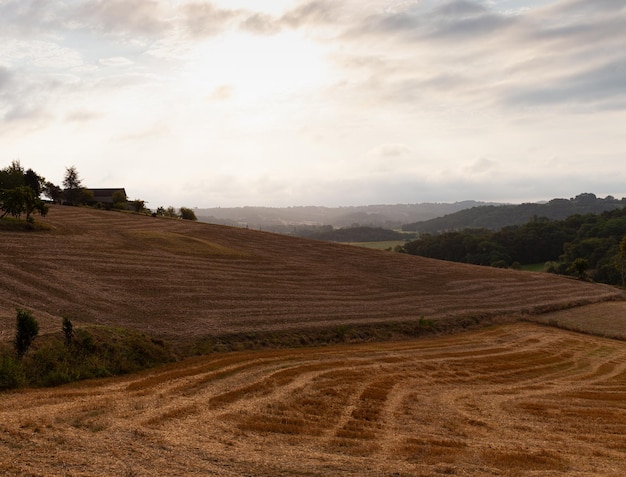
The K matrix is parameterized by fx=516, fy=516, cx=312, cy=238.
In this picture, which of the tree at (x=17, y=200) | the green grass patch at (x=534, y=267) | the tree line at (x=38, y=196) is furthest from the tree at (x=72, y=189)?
the green grass patch at (x=534, y=267)

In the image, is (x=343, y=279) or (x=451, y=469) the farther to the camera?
(x=343, y=279)

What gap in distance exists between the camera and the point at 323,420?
19.2 meters

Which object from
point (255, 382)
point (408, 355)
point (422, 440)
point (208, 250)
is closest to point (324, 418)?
point (422, 440)

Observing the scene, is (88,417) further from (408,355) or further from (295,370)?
(408,355)

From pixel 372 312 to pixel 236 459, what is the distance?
3226 cm

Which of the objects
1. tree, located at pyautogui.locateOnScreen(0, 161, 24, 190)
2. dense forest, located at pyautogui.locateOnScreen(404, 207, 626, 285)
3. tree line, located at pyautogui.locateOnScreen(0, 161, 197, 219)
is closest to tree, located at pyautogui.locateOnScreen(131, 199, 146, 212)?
tree line, located at pyautogui.locateOnScreen(0, 161, 197, 219)

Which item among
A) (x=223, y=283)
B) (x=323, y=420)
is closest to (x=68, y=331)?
(x=323, y=420)

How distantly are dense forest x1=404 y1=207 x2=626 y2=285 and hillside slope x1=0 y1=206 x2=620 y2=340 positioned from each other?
38278 millimetres

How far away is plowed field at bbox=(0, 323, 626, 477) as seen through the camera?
14055mm

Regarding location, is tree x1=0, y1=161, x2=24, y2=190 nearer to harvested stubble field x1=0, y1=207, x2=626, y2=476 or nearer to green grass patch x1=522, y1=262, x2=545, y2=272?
harvested stubble field x1=0, y1=207, x2=626, y2=476

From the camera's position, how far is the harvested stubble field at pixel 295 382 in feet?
48.5

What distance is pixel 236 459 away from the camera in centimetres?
1422

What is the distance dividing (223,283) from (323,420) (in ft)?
99.8

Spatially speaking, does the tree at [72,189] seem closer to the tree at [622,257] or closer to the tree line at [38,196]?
the tree line at [38,196]
